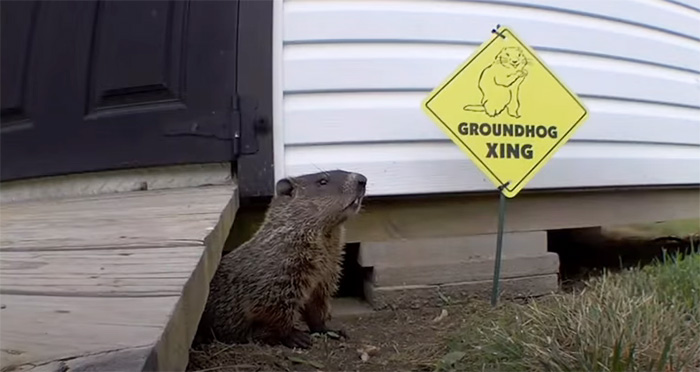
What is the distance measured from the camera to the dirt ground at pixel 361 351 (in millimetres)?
2070

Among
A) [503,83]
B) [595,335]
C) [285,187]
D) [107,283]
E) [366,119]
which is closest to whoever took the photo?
[107,283]

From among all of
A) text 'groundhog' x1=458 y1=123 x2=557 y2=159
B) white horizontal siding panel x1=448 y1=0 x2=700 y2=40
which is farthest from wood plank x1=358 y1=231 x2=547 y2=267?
white horizontal siding panel x1=448 y1=0 x2=700 y2=40

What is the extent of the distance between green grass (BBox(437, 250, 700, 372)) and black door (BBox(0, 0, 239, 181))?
1.24 m

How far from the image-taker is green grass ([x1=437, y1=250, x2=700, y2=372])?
5.06 feet

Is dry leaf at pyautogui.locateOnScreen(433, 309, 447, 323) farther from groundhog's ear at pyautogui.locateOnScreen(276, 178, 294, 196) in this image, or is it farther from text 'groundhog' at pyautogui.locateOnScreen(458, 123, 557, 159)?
groundhog's ear at pyautogui.locateOnScreen(276, 178, 294, 196)

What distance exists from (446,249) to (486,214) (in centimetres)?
25

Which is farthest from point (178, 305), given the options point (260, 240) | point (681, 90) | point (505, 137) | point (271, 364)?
point (681, 90)

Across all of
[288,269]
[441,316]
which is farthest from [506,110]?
[288,269]

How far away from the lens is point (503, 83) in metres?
2.69

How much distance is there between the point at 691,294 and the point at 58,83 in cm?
243

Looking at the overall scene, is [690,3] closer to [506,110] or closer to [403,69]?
[506,110]

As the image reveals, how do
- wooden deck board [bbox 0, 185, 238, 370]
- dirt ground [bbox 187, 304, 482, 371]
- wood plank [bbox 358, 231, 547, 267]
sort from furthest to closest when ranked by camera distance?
wood plank [bbox 358, 231, 547, 267]
dirt ground [bbox 187, 304, 482, 371]
wooden deck board [bbox 0, 185, 238, 370]

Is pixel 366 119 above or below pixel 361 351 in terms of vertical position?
above

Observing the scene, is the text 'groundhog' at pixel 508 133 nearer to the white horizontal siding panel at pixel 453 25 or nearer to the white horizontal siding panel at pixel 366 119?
the white horizontal siding panel at pixel 366 119
